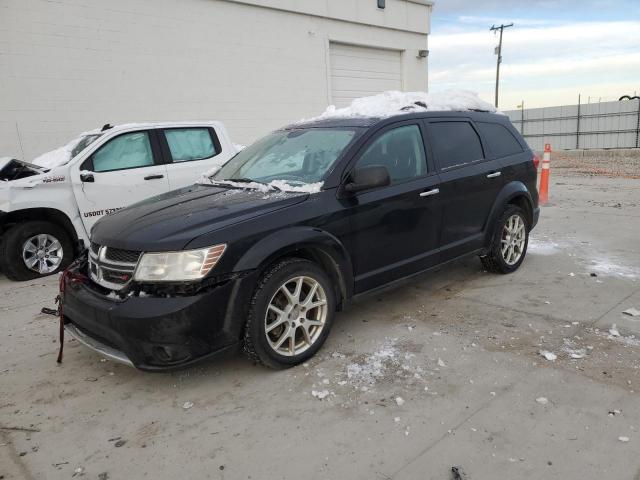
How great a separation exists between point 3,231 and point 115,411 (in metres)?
3.91

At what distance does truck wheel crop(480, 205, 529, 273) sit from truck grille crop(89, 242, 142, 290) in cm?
348

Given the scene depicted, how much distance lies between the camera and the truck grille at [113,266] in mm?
3084

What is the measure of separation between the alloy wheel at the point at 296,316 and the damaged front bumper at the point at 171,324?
27cm

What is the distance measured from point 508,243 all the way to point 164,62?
818 centimetres

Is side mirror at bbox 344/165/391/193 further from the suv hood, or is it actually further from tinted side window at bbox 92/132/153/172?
tinted side window at bbox 92/132/153/172

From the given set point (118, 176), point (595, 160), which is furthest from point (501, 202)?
point (595, 160)

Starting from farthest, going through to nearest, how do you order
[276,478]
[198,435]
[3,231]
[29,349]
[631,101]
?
[631,101], [3,231], [29,349], [198,435], [276,478]

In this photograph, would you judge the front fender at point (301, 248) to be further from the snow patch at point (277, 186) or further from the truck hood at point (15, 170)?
the truck hood at point (15, 170)

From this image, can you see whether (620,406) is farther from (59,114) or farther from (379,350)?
(59,114)

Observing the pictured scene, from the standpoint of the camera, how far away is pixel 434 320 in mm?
4152

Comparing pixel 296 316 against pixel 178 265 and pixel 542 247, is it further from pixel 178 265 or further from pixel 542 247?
pixel 542 247

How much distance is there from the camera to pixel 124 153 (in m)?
6.55

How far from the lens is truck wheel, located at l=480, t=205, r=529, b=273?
503 centimetres

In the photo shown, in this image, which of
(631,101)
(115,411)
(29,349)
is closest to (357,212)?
(115,411)
